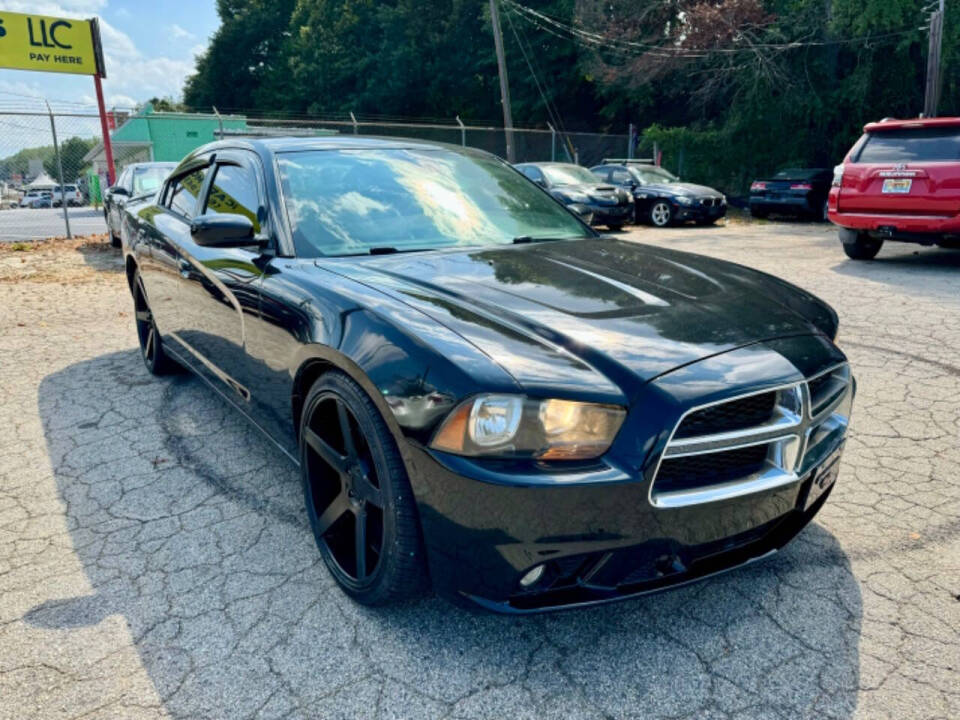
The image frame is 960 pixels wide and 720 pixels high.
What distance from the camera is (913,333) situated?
566cm

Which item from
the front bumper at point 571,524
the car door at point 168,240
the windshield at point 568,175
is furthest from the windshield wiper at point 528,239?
the windshield at point 568,175

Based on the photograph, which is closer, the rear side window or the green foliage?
the rear side window

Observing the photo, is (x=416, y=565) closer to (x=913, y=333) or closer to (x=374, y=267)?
(x=374, y=267)

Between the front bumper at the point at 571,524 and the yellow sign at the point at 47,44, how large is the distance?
1634 cm

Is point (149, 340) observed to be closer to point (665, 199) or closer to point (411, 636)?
point (411, 636)

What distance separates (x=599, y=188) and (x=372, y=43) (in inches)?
1257

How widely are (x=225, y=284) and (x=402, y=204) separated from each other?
2.89 ft

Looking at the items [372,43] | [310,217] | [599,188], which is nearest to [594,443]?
[310,217]

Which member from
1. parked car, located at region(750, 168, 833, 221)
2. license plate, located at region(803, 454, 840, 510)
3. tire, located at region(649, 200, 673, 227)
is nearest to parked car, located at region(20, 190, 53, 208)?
tire, located at region(649, 200, 673, 227)

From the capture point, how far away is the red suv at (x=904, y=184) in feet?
25.6

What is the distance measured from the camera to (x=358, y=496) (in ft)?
7.22

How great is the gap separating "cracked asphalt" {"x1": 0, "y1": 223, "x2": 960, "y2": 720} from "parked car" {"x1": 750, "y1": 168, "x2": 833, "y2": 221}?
13.9 meters

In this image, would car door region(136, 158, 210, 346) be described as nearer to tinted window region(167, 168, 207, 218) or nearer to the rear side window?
tinted window region(167, 168, 207, 218)

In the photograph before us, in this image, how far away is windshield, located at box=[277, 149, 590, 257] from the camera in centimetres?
285
